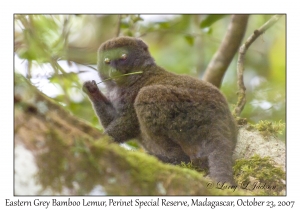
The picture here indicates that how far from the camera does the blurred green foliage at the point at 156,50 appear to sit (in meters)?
4.25

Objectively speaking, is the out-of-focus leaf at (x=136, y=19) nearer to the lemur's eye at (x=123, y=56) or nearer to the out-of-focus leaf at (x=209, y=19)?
the lemur's eye at (x=123, y=56)

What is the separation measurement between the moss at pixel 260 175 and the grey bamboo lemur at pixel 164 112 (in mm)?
164

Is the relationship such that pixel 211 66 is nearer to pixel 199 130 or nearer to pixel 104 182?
pixel 199 130

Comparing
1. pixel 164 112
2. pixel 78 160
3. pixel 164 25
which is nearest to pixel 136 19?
pixel 164 25

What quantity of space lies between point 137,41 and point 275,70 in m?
2.08

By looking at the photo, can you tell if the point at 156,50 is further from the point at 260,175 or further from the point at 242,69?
the point at 260,175

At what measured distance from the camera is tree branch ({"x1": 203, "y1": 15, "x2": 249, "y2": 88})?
6.86 meters

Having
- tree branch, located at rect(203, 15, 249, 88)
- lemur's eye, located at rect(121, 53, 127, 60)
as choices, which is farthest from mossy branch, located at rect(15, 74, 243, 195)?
tree branch, located at rect(203, 15, 249, 88)

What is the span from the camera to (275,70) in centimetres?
522

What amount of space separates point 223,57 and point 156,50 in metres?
1.36

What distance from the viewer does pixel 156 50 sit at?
21.2 feet

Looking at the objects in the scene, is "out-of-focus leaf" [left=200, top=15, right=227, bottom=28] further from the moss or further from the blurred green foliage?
the moss

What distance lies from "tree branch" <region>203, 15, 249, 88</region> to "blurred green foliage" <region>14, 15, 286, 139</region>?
0.13 m
